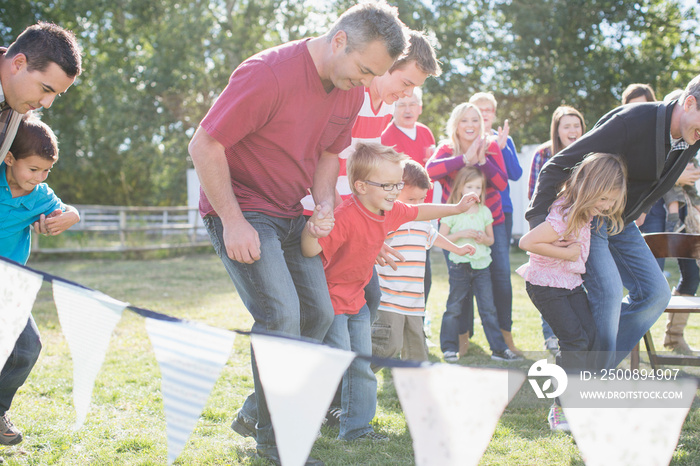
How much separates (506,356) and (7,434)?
3379 millimetres

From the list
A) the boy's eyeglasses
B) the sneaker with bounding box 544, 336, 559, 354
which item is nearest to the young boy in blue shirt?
the boy's eyeglasses

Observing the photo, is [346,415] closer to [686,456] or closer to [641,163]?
[686,456]

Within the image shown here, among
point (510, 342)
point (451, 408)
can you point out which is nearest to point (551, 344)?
point (510, 342)

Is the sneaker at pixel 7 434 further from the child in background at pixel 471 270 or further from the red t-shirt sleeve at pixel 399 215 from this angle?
the child in background at pixel 471 270

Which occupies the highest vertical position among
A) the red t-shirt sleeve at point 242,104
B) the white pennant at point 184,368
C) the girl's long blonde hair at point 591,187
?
the red t-shirt sleeve at point 242,104

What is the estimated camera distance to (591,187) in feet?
9.61

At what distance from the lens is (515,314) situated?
6684mm

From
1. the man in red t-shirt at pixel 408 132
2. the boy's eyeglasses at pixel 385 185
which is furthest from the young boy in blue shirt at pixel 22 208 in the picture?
the man in red t-shirt at pixel 408 132

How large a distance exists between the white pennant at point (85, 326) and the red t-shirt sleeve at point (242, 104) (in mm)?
746

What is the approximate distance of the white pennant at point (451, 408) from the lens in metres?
1.59

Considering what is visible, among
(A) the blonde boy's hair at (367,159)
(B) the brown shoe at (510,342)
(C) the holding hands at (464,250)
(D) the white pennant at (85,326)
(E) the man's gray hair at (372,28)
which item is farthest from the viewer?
(B) the brown shoe at (510,342)

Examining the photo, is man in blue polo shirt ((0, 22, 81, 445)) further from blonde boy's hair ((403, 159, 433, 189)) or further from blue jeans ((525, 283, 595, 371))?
blue jeans ((525, 283, 595, 371))

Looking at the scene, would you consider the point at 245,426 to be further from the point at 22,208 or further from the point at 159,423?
the point at 22,208

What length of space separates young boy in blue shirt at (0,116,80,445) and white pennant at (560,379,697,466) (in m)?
2.30
